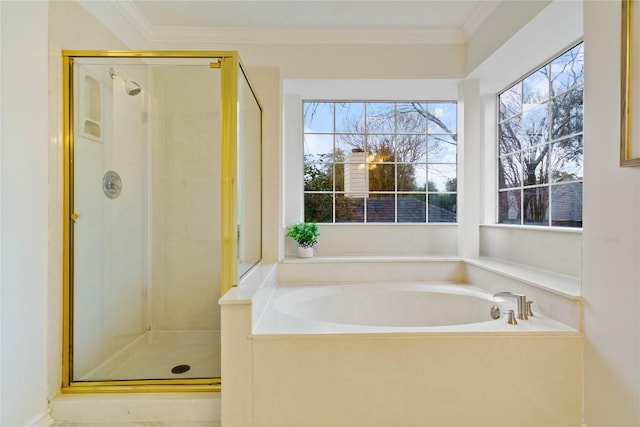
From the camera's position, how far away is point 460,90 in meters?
2.66

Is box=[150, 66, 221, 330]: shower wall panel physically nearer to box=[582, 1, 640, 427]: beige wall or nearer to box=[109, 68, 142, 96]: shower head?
box=[109, 68, 142, 96]: shower head

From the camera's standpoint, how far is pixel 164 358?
2.01 m

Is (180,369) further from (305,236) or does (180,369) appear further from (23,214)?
(305,236)

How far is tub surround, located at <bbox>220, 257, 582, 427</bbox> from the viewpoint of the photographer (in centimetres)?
144

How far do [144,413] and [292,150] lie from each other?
2109mm

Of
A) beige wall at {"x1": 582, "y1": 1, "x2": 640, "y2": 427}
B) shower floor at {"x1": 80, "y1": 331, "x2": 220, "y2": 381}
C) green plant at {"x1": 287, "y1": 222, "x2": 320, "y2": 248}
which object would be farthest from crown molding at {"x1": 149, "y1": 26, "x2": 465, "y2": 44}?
shower floor at {"x1": 80, "y1": 331, "x2": 220, "y2": 381}

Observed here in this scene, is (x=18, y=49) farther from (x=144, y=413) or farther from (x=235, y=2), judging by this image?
(x=144, y=413)

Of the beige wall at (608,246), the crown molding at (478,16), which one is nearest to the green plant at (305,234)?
the beige wall at (608,246)

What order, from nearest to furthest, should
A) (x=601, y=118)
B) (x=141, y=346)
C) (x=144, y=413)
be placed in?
(x=601, y=118)
(x=144, y=413)
(x=141, y=346)

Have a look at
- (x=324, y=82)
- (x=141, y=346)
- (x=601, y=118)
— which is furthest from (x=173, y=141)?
(x=601, y=118)

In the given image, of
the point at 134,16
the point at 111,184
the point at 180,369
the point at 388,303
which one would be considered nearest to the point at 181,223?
the point at 111,184

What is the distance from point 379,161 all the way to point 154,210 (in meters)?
1.91

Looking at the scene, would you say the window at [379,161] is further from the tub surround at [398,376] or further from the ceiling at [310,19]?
the tub surround at [398,376]

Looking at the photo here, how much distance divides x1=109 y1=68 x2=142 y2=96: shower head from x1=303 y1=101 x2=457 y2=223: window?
137cm
